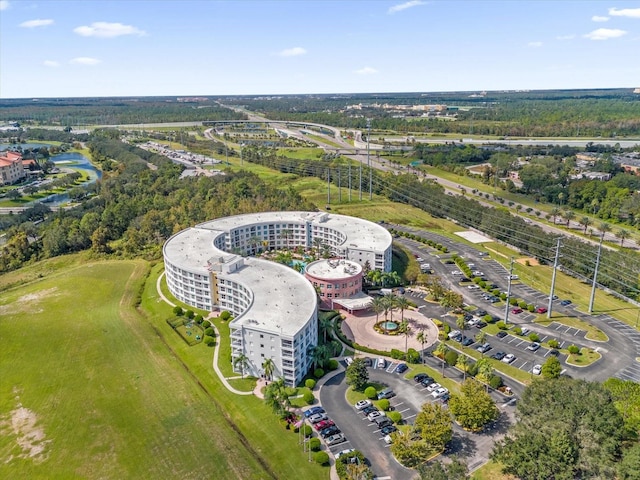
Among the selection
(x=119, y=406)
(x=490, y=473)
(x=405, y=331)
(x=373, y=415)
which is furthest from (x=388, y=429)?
(x=119, y=406)

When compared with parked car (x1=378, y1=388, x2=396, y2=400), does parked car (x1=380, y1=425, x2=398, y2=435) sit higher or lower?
lower

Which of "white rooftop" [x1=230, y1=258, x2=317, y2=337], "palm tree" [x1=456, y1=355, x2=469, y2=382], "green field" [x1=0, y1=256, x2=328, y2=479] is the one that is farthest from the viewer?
"palm tree" [x1=456, y1=355, x2=469, y2=382]

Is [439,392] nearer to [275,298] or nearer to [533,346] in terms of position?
[533,346]

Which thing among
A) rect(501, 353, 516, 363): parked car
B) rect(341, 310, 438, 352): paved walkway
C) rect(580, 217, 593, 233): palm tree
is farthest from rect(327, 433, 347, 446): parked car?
rect(580, 217, 593, 233): palm tree

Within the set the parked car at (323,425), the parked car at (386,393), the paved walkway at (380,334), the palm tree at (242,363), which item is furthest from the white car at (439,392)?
the palm tree at (242,363)

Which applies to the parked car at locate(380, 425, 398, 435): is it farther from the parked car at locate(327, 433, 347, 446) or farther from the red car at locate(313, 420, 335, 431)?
the red car at locate(313, 420, 335, 431)

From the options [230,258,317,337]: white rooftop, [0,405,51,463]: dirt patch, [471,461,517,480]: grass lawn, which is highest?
[230,258,317,337]: white rooftop

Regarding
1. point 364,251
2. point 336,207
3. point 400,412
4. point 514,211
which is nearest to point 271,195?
point 336,207

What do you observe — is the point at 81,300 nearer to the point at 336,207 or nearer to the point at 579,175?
the point at 336,207
